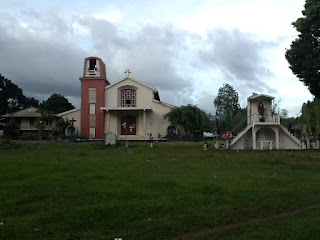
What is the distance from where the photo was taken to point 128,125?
152 feet

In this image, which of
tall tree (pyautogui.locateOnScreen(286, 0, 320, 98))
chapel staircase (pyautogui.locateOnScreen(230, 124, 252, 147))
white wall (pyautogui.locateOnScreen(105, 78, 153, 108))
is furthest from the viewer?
white wall (pyautogui.locateOnScreen(105, 78, 153, 108))

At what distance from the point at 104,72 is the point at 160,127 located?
35.0 ft

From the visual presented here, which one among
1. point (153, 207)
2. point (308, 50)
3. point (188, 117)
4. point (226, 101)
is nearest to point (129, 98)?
point (188, 117)

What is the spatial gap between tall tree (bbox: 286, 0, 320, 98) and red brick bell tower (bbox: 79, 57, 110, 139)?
23500 mm

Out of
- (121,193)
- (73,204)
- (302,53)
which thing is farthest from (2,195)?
(302,53)

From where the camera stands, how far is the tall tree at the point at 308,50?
100ft

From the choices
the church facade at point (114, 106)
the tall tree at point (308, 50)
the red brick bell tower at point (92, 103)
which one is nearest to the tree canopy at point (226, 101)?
the church facade at point (114, 106)

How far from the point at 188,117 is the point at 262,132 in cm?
1221

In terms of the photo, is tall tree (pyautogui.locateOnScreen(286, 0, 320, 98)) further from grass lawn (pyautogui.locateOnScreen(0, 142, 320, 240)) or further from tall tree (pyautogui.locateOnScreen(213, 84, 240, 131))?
tall tree (pyautogui.locateOnScreen(213, 84, 240, 131))

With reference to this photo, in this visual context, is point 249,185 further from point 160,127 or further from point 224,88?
point 224,88

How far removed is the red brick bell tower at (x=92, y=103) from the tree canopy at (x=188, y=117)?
8.98 meters

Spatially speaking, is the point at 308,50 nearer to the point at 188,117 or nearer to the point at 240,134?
the point at 240,134

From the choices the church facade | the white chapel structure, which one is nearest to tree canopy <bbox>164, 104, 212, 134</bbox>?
the church facade

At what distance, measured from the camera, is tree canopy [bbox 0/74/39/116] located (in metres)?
62.3
